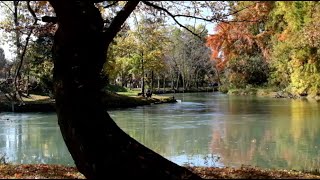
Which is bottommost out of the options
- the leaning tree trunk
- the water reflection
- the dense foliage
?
the water reflection

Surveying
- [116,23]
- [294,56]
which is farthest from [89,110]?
[294,56]

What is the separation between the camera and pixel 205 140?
13961 mm

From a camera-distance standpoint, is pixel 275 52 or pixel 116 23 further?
pixel 275 52

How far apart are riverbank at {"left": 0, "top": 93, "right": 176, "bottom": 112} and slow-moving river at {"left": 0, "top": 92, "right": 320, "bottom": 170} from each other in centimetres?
374

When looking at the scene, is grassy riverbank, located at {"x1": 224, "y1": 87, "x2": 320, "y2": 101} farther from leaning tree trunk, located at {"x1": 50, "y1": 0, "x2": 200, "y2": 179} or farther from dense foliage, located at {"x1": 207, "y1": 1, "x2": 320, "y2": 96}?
leaning tree trunk, located at {"x1": 50, "y1": 0, "x2": 200, "y2": 179}

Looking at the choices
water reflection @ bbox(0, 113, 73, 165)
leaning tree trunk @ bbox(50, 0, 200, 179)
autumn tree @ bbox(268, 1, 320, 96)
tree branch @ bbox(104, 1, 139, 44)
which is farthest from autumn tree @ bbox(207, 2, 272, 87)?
leaning tree trunk @ bbox(50, 0, 200, 179)

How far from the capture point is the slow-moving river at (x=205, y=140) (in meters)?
10.6

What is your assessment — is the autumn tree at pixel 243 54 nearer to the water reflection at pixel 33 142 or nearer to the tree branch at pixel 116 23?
the water reflection at pixel 33 142

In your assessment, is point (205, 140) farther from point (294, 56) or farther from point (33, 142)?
point (294, 56)

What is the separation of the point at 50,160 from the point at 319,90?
102 feet

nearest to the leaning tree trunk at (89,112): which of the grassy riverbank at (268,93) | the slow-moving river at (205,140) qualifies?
the slow-moving river at (205,140)

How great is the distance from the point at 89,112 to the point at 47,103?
22773 mm

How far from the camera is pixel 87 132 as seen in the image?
4461 mm

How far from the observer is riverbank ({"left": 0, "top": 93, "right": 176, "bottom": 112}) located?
2523cm
